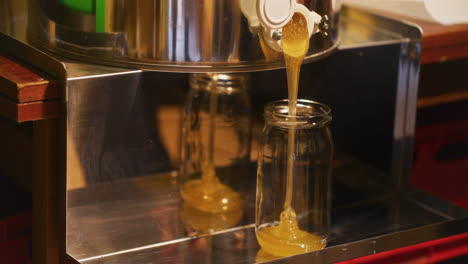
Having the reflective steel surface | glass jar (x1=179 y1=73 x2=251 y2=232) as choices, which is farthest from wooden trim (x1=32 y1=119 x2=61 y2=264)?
glass jar (x1=179 y1=73 x2=251 y2=232)

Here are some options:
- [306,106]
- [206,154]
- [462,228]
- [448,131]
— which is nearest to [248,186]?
[206,154]

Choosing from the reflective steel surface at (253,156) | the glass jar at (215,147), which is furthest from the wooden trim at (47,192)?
the glass jar at (215,147)

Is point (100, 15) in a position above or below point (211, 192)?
above

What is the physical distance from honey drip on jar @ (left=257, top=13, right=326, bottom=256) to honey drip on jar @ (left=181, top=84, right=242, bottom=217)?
0.13 meters

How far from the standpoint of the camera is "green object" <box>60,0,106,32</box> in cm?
87

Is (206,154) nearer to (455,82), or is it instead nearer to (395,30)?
(395,30)

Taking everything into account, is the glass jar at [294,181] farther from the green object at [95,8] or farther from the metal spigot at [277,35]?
the green object at [95,8]

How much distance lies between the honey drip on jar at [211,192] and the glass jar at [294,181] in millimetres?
110

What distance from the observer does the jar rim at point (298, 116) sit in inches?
34.9

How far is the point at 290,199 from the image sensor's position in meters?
0.93

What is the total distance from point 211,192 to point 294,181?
0.50 ft

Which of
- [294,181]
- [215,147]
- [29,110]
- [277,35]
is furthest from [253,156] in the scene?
[29,110]

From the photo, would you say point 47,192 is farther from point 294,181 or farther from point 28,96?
point 294,181

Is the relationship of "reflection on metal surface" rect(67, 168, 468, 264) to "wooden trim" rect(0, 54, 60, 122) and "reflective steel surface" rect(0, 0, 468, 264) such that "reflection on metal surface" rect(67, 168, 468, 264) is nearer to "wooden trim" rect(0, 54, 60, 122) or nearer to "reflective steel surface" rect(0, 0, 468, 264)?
"reflective steel surface" rect(0, 0, 468, 264)
